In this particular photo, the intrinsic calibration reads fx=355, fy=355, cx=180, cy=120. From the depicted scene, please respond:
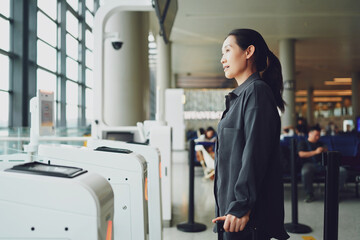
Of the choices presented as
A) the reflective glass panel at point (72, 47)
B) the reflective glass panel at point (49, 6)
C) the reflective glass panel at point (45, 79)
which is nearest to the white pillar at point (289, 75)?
the reflective glass panel at point (72, 47)

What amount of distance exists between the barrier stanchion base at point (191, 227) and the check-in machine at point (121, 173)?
179 centimetres

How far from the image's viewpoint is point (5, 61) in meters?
5.68

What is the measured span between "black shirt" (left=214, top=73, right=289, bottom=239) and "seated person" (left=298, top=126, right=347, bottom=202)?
408 cm

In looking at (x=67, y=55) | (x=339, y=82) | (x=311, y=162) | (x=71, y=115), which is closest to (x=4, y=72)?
(x=67, y=55)

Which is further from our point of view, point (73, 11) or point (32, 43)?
point (73, 11)

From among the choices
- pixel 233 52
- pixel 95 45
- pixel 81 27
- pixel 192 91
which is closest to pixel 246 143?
pixel 233 52

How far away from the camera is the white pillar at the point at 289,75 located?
543 inches

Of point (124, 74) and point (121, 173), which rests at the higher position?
point (124, 74)

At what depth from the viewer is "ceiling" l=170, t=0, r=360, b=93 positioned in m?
10.4

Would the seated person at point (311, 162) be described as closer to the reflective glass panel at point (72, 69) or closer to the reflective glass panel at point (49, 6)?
the reflective glass panel at point (49, 6)

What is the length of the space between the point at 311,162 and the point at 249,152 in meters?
4.53

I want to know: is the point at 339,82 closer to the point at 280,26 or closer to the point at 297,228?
the point at 280,26

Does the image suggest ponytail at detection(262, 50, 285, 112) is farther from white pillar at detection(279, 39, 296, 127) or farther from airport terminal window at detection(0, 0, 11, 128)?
white pillar at detection(279, 39, 296, 127)

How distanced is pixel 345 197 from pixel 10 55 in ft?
18.9
